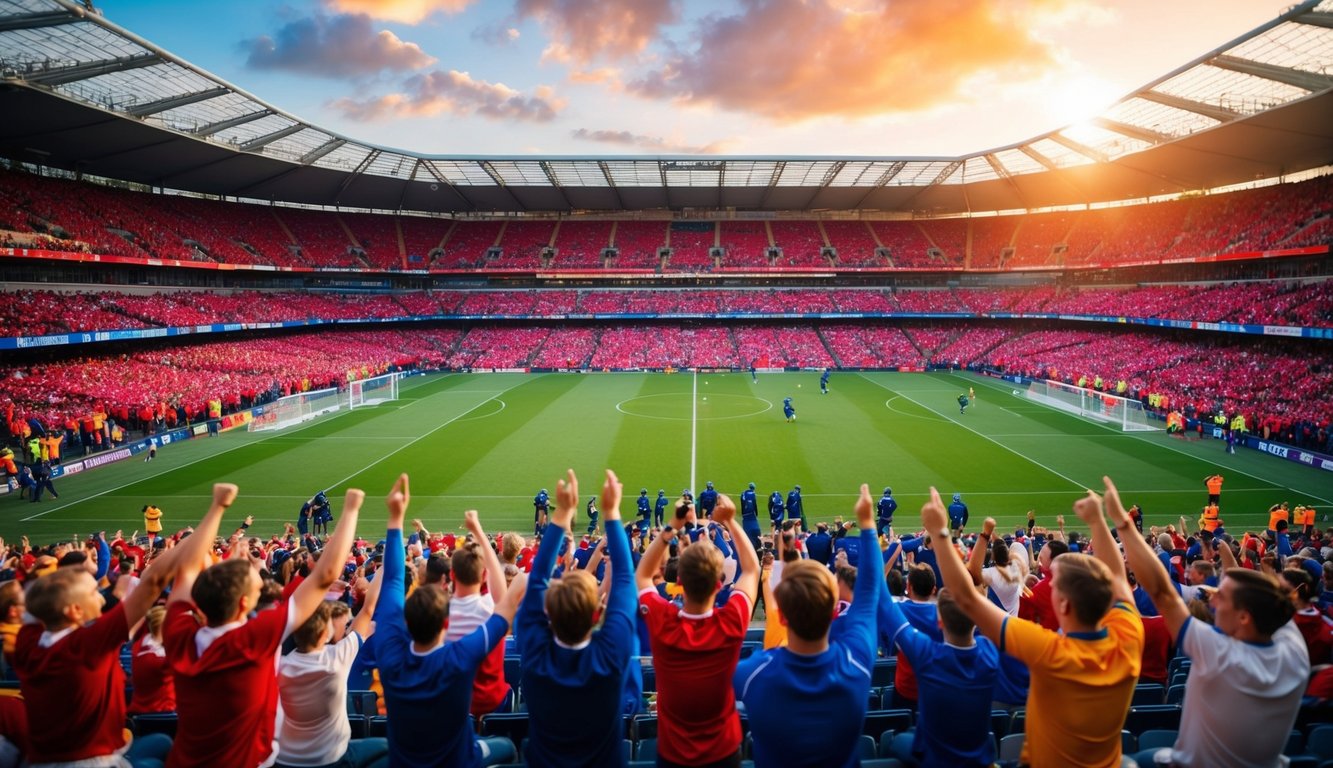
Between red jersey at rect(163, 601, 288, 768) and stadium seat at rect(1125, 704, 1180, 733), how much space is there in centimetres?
609

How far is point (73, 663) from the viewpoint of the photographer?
10.4 ft

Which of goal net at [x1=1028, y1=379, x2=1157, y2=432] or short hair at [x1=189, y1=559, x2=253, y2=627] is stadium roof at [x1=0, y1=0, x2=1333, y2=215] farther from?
short hair at [x1=189, y1=559, x2=253, y2=627]

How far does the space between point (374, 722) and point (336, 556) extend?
2.42m

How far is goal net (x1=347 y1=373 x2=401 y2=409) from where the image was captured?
125 ft

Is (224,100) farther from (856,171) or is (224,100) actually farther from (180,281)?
(856,171)

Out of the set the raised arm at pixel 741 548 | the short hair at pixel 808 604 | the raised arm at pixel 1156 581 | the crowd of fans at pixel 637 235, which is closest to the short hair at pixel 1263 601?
the raised arm at pixel 1156 581

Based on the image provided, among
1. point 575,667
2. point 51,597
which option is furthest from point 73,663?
point 575,667

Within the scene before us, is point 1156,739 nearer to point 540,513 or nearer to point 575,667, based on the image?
point 575,667

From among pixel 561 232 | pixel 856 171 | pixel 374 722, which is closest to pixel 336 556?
pixel 374 722

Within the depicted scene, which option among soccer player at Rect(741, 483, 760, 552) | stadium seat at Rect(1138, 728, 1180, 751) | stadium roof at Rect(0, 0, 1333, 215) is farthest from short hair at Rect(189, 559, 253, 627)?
stadium roof at Rect(0, 0, 1333, 215)

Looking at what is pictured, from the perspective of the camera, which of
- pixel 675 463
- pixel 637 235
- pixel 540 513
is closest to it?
pixel 540 513

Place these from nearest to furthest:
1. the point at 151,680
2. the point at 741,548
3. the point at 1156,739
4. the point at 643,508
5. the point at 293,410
A: the point at 741,548, the point at 1156,739, the point at 151,680, the point at 643,508, the point at 293,410

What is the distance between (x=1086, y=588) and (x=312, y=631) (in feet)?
13.2

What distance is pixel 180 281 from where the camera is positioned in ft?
143
